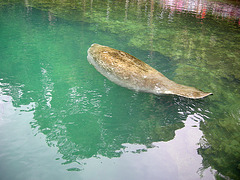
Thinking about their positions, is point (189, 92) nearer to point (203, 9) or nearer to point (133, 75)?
point (133, 75)

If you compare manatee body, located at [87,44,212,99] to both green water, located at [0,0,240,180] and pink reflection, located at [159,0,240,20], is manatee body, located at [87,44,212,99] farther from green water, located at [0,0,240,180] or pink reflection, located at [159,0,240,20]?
pink reflection, located at [159,0,240,20]

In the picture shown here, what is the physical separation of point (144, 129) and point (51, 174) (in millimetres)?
1495

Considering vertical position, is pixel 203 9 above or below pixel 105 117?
above

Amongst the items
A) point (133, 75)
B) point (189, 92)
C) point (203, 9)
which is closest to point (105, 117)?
point (133, 75)

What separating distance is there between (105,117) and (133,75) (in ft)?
4.05

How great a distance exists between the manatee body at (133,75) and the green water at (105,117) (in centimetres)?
16

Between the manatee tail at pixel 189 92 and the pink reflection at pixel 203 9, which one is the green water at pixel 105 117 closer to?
the manatee tail at pixel 189 92

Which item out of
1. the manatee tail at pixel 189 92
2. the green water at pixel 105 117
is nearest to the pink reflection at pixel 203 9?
the green water at pixel 105 117

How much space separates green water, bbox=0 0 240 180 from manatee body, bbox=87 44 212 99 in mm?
164

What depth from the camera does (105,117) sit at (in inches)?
128

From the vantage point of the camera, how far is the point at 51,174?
2.25 metres

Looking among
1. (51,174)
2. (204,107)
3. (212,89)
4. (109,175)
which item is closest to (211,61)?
(212,89)

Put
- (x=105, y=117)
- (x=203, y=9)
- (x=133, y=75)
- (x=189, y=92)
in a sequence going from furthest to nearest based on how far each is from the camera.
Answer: (x=203, y=9) → (x=133, y=75) → (x=189, y=92) → (x=105, y=117)

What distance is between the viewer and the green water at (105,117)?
7.94 ft
